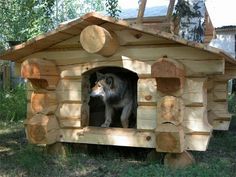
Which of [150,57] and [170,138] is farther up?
[150,57]

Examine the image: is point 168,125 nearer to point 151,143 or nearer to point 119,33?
point 151,143

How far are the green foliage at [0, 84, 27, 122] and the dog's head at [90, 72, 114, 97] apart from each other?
388cm

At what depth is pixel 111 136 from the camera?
5.77m

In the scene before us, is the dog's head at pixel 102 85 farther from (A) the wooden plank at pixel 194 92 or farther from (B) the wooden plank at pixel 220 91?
(B) the wooden plank at pixel 220 91

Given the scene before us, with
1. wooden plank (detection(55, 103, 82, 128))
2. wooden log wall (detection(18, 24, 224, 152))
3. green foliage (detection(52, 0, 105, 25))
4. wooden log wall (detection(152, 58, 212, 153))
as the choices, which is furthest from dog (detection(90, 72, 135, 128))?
green foliage (detection(52, 0, 105, 25))

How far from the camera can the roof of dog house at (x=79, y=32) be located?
5167 mm

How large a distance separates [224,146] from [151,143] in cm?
192

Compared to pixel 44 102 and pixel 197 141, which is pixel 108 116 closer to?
pixel 44 102

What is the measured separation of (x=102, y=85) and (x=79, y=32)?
90 centimetres

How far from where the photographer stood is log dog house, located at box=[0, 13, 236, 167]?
17.3 feet

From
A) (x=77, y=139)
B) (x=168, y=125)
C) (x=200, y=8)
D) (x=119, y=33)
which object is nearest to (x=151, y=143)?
(x=168, y=125)

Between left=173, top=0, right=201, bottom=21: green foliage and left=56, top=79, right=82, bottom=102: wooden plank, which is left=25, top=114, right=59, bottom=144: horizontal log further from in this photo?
left=173, top=0, right=201, bottom=21: green foliage

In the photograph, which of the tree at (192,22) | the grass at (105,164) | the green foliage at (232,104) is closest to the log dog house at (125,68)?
the grass at (105,164)

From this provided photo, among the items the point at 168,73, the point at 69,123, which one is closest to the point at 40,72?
the point at 69,123
